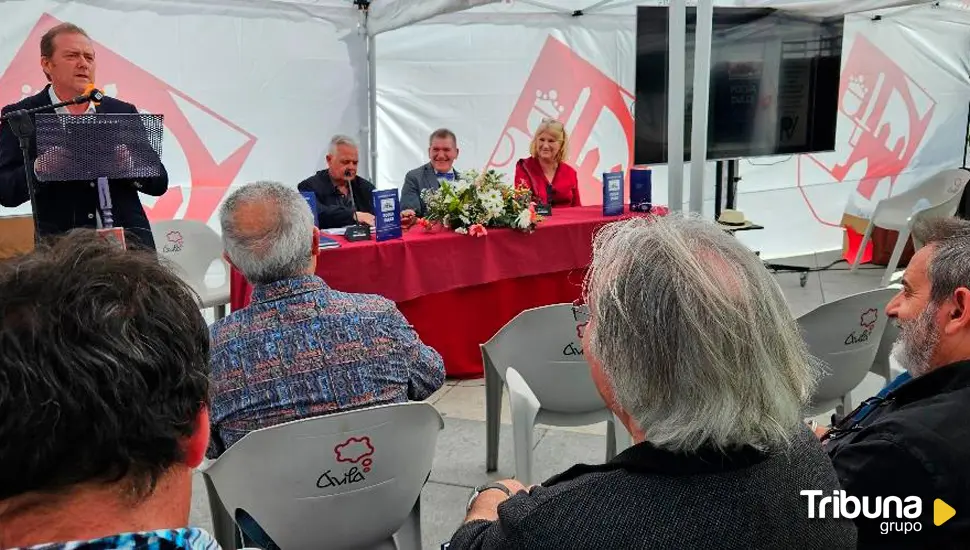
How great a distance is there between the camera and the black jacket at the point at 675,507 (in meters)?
0.86

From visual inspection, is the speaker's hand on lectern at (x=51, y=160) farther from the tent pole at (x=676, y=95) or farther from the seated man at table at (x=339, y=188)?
the tent pole at (x=676, y=95)

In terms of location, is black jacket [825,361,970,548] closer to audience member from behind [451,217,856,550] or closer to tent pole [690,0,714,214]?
audience member from behind [451,217,856,550]

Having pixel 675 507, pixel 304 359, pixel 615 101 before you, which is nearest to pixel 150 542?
pixel 675 507

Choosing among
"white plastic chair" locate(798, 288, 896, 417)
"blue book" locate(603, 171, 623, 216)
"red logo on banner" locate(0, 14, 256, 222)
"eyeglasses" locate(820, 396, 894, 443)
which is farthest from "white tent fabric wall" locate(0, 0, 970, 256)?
"eyeglasses" locate(820, 396, 894, 443)

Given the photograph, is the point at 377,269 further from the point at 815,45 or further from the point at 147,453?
the point at 815,45

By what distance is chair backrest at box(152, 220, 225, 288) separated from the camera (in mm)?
4031

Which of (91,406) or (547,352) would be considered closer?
(91,406)

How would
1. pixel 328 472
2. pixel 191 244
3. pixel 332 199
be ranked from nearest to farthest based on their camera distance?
pixel 328 472, pixel 191 244, pixel 332 199

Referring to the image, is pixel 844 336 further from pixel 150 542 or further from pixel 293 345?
pixel 150 542

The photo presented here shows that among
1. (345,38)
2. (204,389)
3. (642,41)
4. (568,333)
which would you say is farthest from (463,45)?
(204,389)

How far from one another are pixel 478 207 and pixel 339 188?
1.17m

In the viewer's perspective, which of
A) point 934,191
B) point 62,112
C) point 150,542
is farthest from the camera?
point 934,191

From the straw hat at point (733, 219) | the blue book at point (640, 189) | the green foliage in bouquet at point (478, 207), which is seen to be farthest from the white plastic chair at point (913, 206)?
the green foliage in bouquet at point (478, 207)

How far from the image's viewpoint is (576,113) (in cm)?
623
